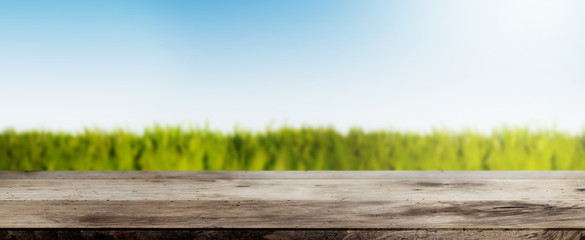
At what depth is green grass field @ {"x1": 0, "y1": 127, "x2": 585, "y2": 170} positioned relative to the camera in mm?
2270

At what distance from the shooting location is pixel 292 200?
3.92ft

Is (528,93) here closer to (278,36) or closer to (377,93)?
(377,93)

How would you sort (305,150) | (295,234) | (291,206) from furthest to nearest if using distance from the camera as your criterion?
(305,150), (291,206), (295,234)

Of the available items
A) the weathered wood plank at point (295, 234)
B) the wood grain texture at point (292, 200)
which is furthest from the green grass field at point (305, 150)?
the weathered wood plank at point (295, 234)

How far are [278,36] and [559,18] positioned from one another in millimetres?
1653

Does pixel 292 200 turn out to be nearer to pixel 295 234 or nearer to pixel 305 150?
pixel 295 234

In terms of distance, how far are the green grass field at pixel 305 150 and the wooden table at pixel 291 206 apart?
1.83 ft

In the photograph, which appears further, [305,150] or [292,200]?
[305,150]

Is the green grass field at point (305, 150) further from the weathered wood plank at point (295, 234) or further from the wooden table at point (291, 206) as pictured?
the weathered wood plank at point (295, 234)

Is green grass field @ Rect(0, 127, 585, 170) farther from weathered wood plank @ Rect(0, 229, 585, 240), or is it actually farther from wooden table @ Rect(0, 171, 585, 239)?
weathered wood plank @ Rect(0, 229, 585, 240)

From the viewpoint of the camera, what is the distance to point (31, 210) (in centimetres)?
108

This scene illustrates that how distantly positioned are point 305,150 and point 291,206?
3.82ft

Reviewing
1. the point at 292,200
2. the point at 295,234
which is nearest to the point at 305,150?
the point at 292,200

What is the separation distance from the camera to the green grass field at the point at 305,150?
227 cm
